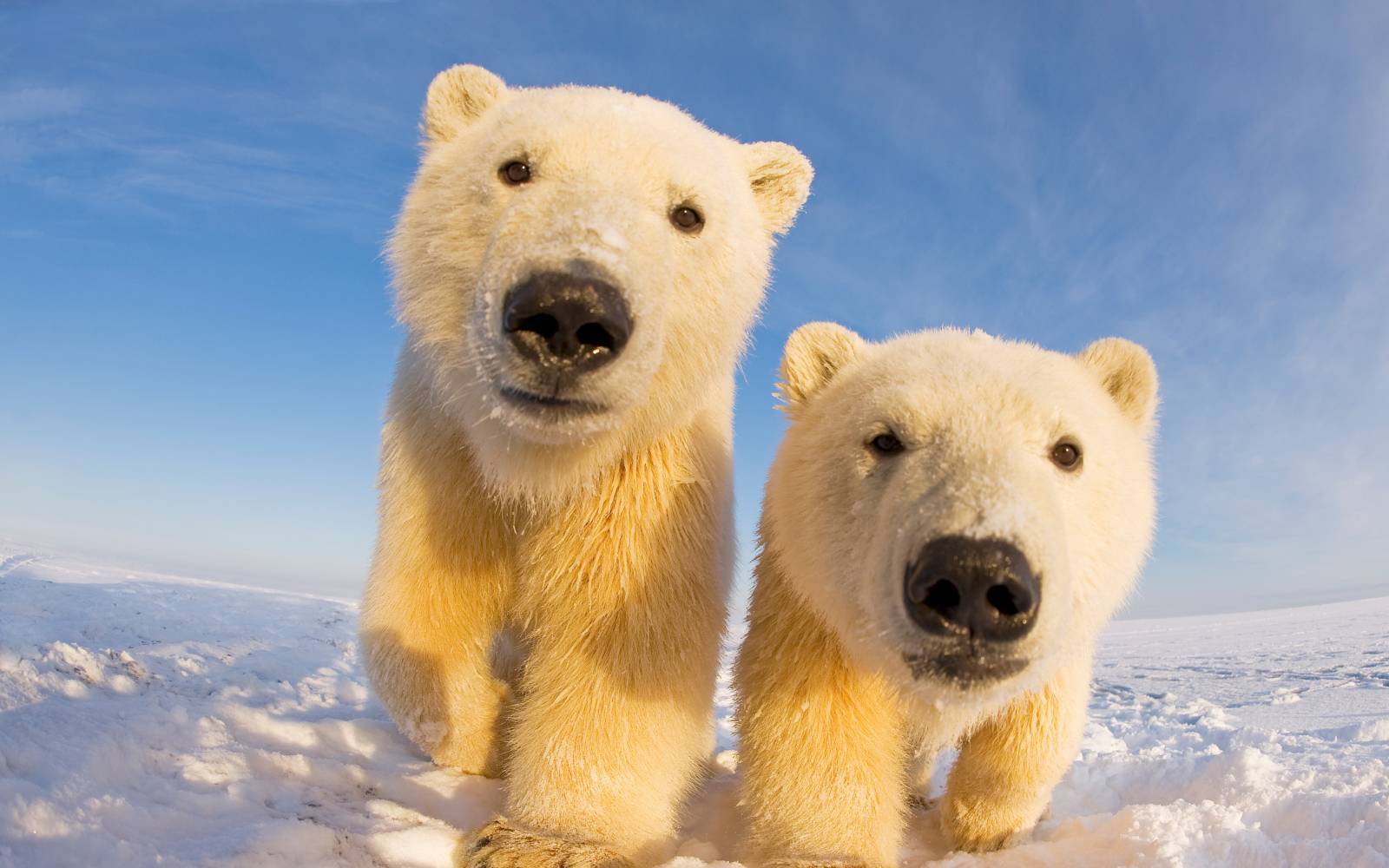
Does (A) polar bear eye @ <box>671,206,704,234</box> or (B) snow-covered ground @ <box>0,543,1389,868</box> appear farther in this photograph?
(A) polar bear eye @ <box>671,206,704,234</box>

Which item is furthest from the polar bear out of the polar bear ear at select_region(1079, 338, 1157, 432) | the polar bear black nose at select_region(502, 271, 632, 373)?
the polar bear ear at select_region(1079, 338, 1157, 432)

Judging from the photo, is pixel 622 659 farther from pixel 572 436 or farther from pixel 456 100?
pixel 456 100

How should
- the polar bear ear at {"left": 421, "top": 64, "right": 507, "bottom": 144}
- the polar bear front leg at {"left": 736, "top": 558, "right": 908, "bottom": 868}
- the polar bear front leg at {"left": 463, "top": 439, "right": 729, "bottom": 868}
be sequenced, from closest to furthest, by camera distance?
the polar bear front leg at {"left": 736, "top": 558, "right": 908, "bottom": 868}, the polar bear front leg at {"left": 463, "top": 439, "right": 729, "bottom": 868}, the polar bear ear at {"left": 421, "top": 64, "right": 507, "bottom": 144}

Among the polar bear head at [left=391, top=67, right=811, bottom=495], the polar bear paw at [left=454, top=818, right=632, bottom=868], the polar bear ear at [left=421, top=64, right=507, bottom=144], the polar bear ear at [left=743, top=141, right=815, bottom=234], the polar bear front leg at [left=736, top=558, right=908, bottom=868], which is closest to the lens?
the polar bear head at [left=391, top=67, right=811, bottom=495]

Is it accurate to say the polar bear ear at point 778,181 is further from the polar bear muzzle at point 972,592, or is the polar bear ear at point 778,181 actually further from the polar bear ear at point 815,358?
the polar bear muzzle at point 972,592

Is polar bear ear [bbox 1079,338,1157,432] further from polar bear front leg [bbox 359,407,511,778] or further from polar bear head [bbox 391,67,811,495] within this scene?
polar bear front leg [bbox 359,407,511,778]

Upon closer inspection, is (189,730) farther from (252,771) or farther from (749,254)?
(749,254)

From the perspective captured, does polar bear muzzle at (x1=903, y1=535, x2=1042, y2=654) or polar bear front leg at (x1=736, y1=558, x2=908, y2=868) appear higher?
polar bear muzzle at (x1=903, y1=535, x2=1042, y2=654)

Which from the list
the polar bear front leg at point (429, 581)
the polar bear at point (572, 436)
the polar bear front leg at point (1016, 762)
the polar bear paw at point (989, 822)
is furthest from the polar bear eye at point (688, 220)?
the polar bear paw at point (989, 822)
